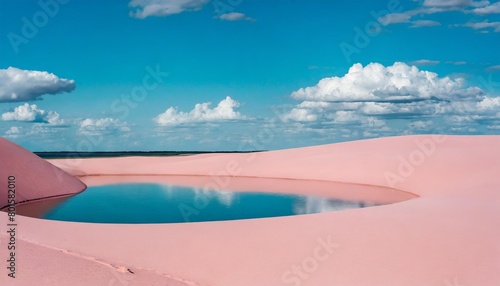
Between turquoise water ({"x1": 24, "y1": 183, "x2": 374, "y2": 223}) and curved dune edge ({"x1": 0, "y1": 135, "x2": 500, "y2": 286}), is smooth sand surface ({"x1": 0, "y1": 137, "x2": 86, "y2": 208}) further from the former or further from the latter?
curved dune edge ({"x1": 0, "y1": 135, "x2": 500, "y2": 286})

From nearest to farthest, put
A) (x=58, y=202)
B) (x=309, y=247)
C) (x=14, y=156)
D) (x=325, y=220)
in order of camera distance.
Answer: (x=309, y=247)
(x=325, y=220)
(x=58, y=202)
(x=14, y=156)

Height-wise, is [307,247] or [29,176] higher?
[29,176]

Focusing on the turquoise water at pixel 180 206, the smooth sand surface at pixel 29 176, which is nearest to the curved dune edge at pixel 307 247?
the turquoise water at pixel 180 206

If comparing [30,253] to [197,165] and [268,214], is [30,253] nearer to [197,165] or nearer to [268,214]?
[268,214]

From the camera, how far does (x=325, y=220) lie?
1187 cm

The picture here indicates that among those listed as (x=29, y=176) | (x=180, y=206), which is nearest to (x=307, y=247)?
(x=180, y=206)

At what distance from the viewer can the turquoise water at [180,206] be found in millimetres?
16078

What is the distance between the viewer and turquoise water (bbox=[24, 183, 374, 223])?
1608cm

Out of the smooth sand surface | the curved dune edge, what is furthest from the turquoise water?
the curved dune edge

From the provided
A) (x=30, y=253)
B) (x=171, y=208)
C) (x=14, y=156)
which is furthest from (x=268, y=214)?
(x=14, y=156)

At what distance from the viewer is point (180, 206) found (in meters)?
19.0

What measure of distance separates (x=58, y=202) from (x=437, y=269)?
59.9ft

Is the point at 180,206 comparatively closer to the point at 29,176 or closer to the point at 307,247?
the point at 29,176

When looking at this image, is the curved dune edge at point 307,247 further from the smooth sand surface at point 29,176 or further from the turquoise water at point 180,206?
the smooth sand surface at point 29,176
